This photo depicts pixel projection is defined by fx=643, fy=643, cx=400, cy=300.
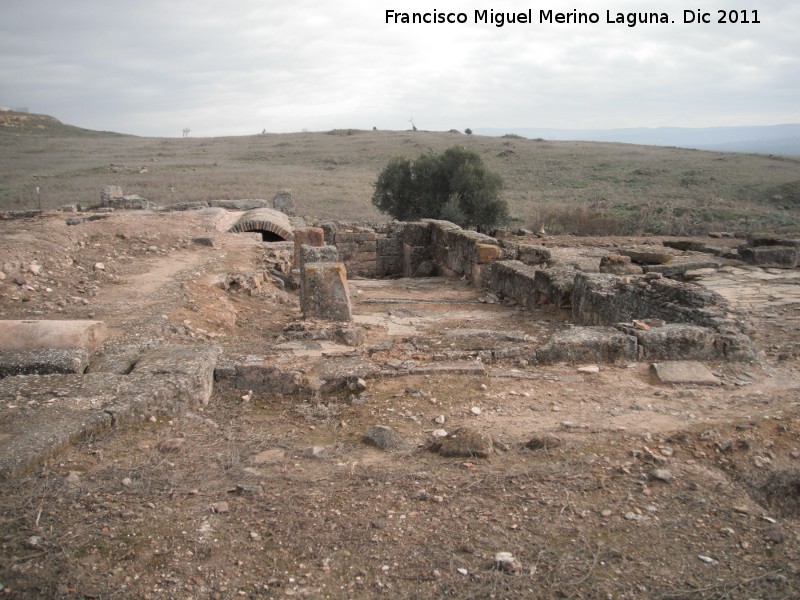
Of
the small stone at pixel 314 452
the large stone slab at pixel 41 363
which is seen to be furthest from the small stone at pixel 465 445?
the large stone slab at pixel 41 363

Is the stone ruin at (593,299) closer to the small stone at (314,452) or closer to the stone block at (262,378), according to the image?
the stone block at (262,378)

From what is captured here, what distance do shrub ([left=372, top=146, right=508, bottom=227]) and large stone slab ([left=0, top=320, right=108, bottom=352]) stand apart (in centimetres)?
1651

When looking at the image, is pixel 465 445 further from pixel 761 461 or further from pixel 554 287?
pixel 554 287

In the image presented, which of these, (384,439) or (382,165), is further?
(382,165)

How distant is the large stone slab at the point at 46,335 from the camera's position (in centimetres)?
535

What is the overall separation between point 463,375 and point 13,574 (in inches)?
139

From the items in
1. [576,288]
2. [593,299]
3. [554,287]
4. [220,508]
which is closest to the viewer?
[220,508]

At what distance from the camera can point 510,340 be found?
6.96 metres

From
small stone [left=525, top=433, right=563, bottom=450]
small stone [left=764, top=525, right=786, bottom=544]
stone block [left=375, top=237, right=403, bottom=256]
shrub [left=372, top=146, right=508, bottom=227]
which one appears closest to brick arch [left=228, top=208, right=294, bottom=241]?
stone block [left=375, top=237, right=403, bottom=256]

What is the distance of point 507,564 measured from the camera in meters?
2.98

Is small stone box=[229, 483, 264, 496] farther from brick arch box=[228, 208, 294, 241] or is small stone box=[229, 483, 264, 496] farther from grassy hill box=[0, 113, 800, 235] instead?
grassy hill box=[0, 113, 800, 235]

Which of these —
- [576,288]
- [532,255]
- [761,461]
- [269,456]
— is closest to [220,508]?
[269,456]

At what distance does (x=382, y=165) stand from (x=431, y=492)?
4382 centimetres

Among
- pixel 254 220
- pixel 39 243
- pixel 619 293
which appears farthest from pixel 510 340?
pixel 254 220
